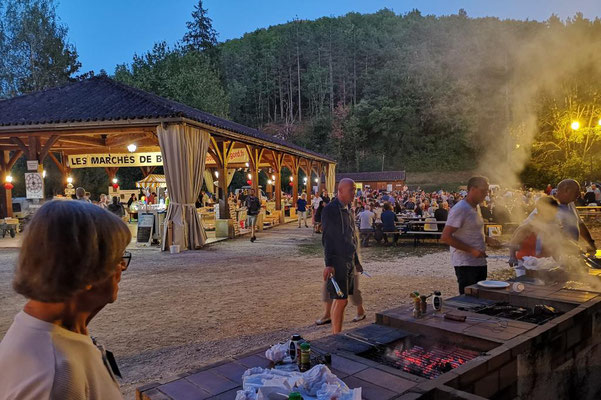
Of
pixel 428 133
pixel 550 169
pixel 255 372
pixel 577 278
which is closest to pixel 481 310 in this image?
pixel 577 278

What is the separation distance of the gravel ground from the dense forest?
18.8m

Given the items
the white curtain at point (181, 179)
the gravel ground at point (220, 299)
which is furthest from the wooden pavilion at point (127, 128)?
the gravel ground at point (220, 299)

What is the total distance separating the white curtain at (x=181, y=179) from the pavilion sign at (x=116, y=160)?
12.4ft

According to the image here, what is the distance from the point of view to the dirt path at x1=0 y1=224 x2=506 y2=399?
184 inches

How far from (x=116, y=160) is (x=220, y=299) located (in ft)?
39.4

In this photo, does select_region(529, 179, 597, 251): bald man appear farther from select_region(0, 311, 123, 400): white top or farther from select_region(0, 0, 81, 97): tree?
select_region(0, 0, 81, 97): tree

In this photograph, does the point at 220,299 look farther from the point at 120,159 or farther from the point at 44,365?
the point at 120,159

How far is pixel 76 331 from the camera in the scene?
3.80 ft

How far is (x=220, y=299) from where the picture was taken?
6.85m

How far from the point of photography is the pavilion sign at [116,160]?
15742 mm

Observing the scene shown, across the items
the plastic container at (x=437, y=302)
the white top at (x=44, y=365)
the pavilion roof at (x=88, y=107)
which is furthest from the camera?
the pavilion roof at (x=88, y=107)

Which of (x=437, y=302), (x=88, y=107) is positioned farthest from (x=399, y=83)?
(x=437, y=302)

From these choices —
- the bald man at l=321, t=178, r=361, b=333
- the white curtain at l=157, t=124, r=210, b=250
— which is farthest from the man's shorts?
the white curtain at l=157, t=124, r=210, b=250

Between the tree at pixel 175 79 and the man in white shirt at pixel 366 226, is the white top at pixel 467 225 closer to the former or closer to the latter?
the man in white shirt at pixel 366 226
